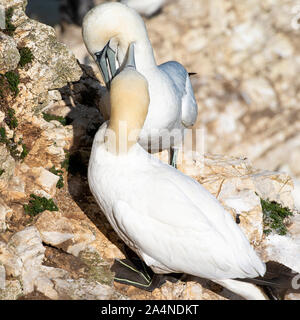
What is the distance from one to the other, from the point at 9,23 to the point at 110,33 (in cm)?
108

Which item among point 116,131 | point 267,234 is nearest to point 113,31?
point 116,131

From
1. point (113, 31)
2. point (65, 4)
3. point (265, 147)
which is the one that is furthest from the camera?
point (65, 4)

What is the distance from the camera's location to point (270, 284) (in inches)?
143

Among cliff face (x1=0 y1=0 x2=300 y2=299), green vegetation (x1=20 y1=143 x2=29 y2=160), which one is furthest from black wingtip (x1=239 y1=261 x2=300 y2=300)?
green vegetation (x1=20 y1=143 x2=29 y2=160)

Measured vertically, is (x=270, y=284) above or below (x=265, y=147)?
above

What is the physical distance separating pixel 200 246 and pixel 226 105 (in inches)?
223

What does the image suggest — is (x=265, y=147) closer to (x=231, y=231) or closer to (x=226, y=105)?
(x=226, y=105)

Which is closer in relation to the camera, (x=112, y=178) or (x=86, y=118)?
(x=112, y=178)

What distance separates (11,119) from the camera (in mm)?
4367

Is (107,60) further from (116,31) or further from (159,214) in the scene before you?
(159,214)

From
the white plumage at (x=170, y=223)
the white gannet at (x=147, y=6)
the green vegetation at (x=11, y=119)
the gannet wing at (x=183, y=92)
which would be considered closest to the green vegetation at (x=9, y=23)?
the green vegetation at (x=11, y=119)

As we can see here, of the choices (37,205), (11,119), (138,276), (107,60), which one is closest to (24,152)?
(11,119)

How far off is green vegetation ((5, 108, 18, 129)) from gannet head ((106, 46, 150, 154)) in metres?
1.10

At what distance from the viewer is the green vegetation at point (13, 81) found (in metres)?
4.42
